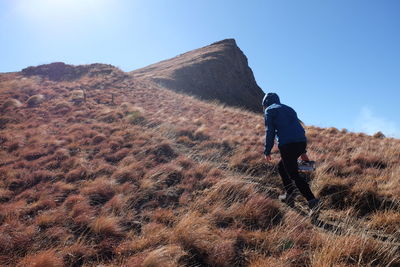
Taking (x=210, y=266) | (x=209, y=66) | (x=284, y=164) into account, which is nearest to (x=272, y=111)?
(x=284, y=164)

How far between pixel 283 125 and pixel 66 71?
24030 millimetres

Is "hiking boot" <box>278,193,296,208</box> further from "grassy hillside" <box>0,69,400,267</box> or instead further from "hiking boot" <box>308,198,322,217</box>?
"hiking boot" <box>308,198,322,217</box>

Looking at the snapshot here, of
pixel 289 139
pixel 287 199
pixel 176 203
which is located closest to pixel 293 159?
pixel 289 139

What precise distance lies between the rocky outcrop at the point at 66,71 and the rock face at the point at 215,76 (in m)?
5.88

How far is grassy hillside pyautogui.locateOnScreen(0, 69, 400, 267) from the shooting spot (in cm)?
344

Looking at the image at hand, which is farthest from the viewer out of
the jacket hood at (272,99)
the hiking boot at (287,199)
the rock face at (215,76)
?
the rock face at (215,76)

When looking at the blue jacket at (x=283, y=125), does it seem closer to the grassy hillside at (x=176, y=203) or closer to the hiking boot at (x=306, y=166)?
the hiking boot at (x=306, y=166)

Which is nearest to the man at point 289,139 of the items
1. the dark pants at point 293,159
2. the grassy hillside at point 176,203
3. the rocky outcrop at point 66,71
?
the dark pants at point 293,159

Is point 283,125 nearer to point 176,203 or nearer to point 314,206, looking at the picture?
point 314,206

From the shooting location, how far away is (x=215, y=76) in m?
38.8

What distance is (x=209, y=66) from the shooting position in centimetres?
3947

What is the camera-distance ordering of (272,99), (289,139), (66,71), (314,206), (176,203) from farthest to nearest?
1. (66,71)
2. (272,99)
3. (176,203)
4. (289,139)
5. (314,206)

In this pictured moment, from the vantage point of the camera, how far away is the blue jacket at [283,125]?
4980 mm

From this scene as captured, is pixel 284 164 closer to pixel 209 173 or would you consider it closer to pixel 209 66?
pixel 209 173
